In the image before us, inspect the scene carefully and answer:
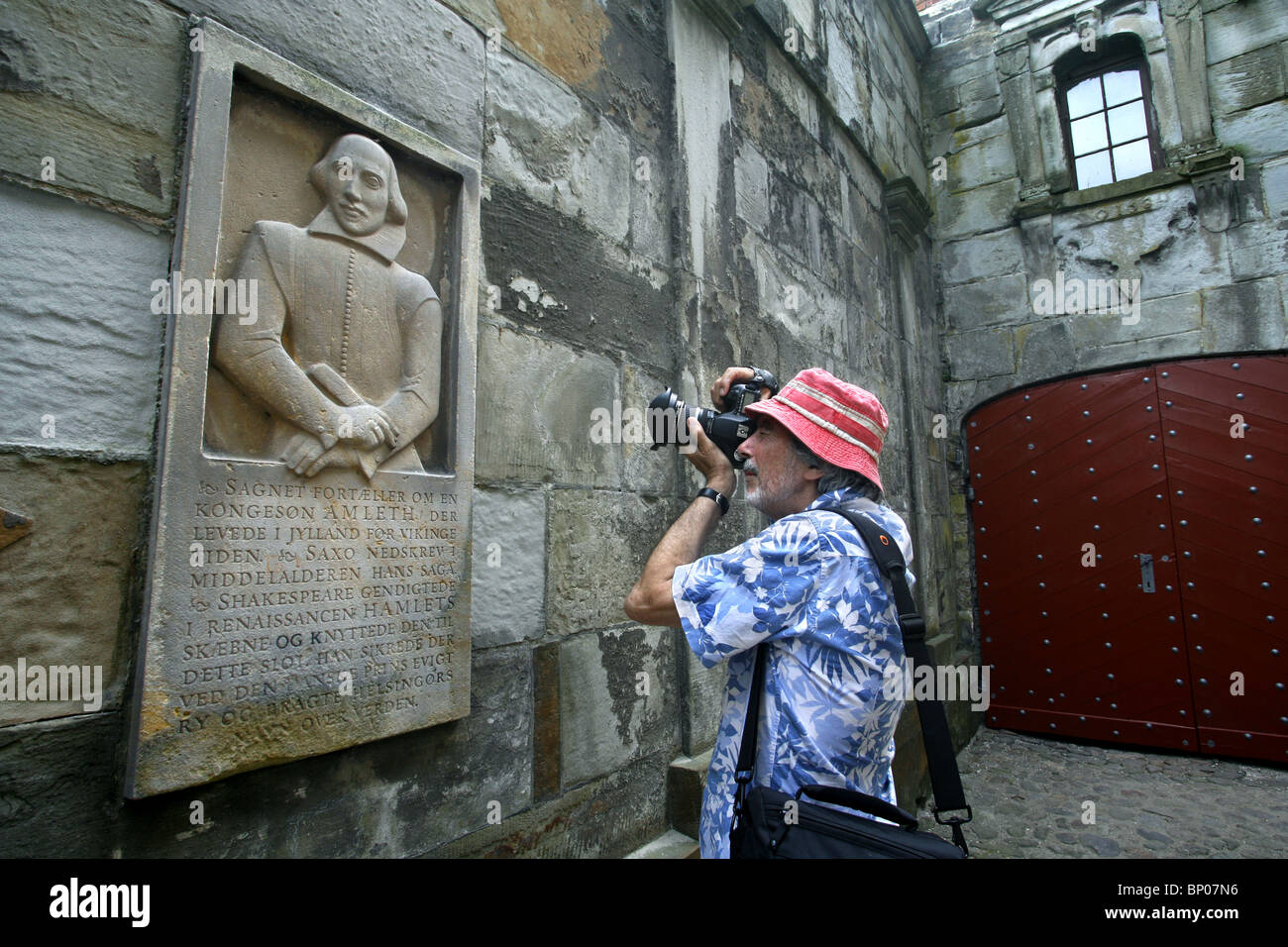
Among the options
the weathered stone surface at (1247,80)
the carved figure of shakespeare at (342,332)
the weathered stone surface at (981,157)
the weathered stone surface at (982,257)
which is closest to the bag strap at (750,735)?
the carved figure of shakespeare at (342,332)

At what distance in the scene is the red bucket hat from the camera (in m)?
1.44

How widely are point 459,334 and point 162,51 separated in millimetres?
771

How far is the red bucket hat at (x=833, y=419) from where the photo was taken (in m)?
→ 1.44

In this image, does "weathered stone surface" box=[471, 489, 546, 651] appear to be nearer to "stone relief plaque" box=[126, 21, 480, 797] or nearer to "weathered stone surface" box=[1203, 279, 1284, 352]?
"stone relief plaque" box=[126, 21, 480, 797]

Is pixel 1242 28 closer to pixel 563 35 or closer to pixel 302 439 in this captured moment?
pixel 563 35

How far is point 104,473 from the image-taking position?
1.17 m

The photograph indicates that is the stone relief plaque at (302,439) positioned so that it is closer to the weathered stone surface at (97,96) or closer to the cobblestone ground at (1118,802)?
the weathered stone surface at (97,96)

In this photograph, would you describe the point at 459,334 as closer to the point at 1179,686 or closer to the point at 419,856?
the point at 419,856

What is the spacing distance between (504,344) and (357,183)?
0.55m

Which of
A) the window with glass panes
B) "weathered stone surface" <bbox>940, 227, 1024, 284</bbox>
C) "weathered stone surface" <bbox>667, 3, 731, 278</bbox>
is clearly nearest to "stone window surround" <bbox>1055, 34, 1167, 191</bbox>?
the window with glass panes

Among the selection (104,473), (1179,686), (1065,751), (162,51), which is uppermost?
(162,51)

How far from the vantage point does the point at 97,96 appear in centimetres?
121

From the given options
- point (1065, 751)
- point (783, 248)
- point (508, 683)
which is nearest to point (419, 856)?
point (508, 683)

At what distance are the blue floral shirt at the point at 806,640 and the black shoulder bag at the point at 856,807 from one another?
0.03m
